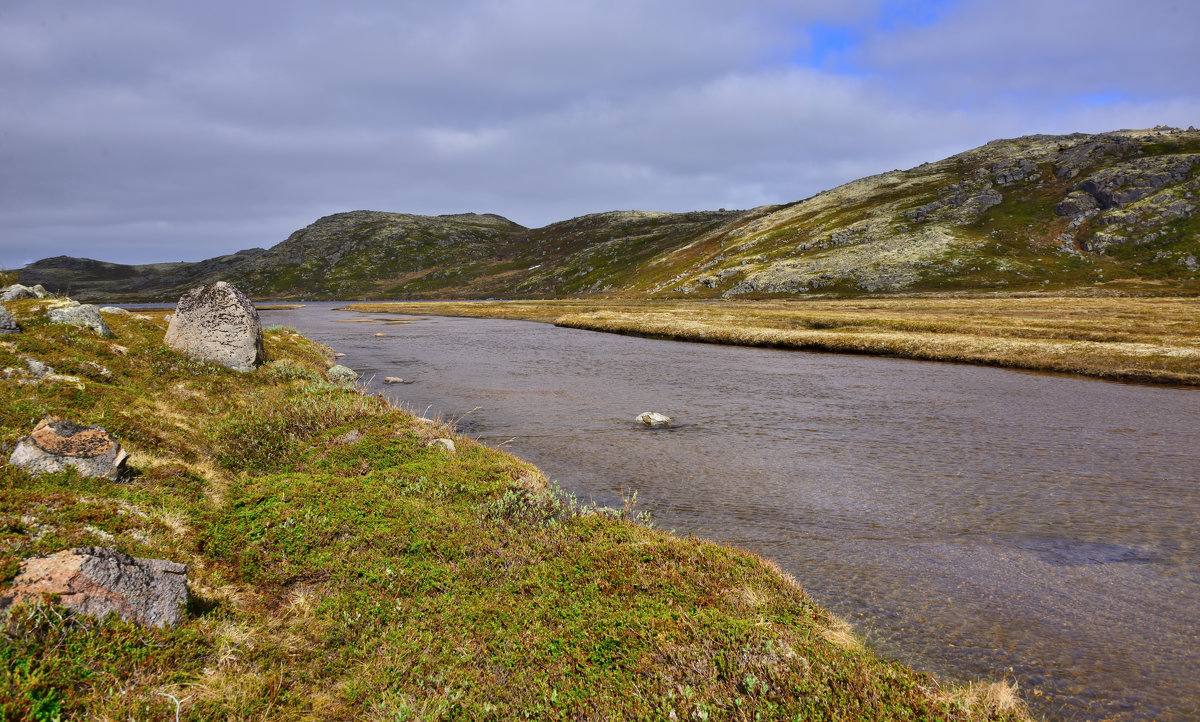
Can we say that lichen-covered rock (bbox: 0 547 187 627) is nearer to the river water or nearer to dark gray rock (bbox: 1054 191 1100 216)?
the river water

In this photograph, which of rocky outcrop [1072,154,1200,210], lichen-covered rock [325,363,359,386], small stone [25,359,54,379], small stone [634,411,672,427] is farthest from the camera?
rocky outcrop [1072,154,1200,210]

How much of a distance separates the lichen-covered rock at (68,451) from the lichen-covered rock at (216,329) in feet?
51.1

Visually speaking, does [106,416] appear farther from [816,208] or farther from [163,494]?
[816,208]

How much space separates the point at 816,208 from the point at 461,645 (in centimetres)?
21656

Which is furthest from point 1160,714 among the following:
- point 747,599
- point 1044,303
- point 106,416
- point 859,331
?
point 1044,303

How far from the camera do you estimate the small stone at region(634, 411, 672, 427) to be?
25.5m

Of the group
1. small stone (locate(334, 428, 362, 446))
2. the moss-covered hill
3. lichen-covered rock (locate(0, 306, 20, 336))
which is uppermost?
the moss-covered hill

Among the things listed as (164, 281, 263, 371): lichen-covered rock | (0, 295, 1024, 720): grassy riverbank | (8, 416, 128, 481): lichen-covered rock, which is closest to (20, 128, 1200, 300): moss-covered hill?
(164, 281, 263, 371): lichen-covered rock

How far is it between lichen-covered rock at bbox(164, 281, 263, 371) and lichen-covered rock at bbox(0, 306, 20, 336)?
18.1 feet

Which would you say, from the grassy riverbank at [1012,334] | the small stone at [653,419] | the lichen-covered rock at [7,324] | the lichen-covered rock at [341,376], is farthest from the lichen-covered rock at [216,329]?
the grassy riverbank at [1012,334]

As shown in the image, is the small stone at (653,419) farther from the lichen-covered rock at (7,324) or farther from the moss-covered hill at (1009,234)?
the moss-covered hill at (1009,234)

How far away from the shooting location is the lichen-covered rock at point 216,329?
24594 millimetres

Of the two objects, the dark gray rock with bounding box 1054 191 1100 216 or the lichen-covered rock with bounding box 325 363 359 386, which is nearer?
the lichen-covered rock with bounding box 325 363 359 386

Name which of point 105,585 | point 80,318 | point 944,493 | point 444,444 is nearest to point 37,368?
point 80,318
